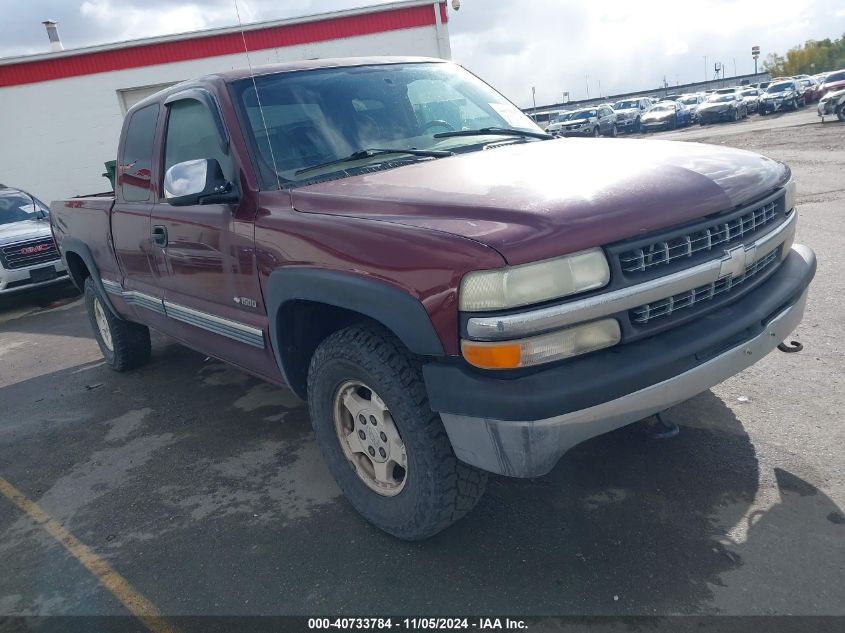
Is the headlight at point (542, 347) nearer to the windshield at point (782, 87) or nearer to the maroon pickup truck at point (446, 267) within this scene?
the maroon pickup truck at point (446, 267)

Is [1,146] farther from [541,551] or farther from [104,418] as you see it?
[541,551]

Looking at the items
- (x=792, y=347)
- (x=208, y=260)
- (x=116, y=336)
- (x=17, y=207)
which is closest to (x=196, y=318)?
(x=208, y=260)

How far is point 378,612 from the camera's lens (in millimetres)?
2496

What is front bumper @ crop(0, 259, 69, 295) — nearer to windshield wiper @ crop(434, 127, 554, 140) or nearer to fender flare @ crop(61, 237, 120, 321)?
fender flare @ crop(61, 237, 120, 321)

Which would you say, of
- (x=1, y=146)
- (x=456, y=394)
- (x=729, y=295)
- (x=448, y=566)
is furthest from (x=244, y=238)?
(x=1, y=146)

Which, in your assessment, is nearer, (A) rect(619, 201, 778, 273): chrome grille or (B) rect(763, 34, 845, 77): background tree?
(A) rect(619, 201, 778, 273): chrome grille

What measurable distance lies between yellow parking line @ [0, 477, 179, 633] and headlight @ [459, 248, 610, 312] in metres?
1.65

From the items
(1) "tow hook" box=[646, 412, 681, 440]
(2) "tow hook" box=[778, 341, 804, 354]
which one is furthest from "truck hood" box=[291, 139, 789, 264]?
(1) "tow hook" box=[646, 412, 681, 440]

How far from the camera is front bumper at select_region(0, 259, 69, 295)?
9.39 metres

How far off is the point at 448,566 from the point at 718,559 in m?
1.00

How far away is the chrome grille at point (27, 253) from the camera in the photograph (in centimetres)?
941

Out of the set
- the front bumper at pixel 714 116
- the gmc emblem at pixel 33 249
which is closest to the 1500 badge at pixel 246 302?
the gmc emblem at pixel 33 249

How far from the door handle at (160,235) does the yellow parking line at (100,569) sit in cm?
154

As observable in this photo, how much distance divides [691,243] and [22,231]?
9.96m
